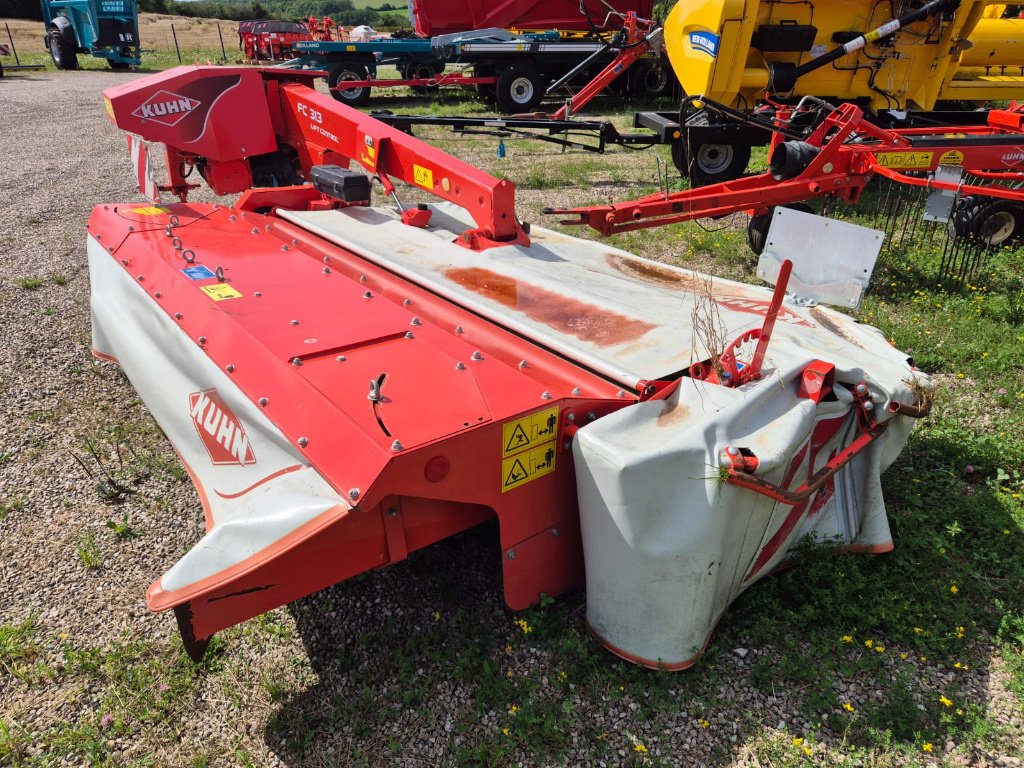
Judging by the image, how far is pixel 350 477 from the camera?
1732 millimetres

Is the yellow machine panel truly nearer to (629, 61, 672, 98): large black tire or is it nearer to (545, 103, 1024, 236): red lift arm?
(545, 103, 1024, 236): red lift arm

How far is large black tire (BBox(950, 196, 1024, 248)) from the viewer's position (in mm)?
5281

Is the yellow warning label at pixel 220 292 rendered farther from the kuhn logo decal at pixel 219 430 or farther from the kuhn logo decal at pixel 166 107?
the kuhn logo decal at pixel 166 107

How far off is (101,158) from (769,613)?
10079 millimetres

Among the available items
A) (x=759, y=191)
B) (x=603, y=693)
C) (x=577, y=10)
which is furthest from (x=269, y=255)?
(x=577, y=10)

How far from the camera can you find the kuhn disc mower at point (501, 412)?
1.81 metres

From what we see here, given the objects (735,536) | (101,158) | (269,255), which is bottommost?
(101,158)

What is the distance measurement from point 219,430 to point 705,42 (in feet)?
20.2

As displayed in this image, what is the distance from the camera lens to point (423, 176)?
3.41 meters

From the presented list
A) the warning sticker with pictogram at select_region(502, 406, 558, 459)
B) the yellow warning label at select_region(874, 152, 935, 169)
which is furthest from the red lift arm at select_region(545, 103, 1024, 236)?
the warning sticker with pictogram at select_region(502, 406, 558, 459)

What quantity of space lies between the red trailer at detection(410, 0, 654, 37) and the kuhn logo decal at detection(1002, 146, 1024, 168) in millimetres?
10379

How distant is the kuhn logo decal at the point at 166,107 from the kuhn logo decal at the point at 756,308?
2.99m

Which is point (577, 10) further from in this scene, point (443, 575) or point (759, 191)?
point (443, 575)

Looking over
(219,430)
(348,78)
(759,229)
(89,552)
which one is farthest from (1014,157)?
(348,78)
